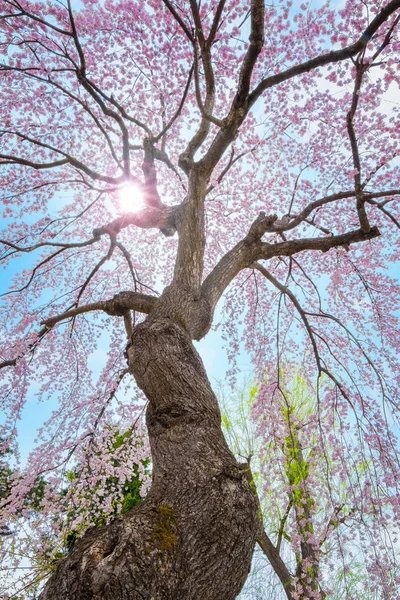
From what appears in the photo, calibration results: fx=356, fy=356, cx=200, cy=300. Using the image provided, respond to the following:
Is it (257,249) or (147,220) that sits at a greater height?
(147,220)

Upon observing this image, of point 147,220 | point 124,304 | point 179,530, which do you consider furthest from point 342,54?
point 179,530

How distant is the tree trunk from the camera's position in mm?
1469

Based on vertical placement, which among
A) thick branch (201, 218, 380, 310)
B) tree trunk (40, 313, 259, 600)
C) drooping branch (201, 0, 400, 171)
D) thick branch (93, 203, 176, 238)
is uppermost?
drooping branch (201, 0, 400, 171)

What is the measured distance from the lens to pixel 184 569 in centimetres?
153

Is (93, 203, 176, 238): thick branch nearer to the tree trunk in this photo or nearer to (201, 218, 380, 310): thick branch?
(201, 218, 380, 310): thick branch

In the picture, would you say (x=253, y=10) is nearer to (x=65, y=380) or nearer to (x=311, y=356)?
(x=311, y=356)

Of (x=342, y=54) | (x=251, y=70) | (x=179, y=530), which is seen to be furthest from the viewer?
(x=251, y=70)

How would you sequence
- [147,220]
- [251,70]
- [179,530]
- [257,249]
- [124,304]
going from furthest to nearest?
[147,220], [257,249], [124,304], [251,70], [179,530]

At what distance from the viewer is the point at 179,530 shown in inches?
65.0

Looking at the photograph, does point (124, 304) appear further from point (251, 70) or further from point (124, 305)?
point (251, 70)

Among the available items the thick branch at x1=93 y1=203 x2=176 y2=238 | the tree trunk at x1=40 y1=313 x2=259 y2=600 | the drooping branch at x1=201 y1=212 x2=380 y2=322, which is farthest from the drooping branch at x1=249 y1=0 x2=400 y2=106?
the tree trunk at x1=40 y1=313 x2=259 y2=600

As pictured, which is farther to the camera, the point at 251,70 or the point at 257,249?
the point at 257,249

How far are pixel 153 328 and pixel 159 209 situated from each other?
270 cm

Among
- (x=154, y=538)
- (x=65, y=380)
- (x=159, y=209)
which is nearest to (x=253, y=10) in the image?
(x=159, y=209)
